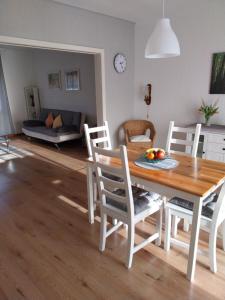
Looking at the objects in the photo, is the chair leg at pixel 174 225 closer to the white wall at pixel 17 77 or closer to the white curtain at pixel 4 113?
the white curtain at pixel 4 113

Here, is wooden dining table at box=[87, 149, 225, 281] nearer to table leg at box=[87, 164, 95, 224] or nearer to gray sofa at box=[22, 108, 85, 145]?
table leg at box=[87, 164, 95, 224]

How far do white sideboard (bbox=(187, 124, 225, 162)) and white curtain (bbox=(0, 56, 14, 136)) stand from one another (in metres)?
5.58

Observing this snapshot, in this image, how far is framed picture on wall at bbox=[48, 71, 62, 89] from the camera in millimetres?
6254

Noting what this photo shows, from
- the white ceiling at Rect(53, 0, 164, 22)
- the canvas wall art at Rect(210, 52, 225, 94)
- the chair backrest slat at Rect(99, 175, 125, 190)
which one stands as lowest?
the chair backrest slat at Rect(99, 175, 125, 190)

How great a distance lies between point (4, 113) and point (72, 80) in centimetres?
245

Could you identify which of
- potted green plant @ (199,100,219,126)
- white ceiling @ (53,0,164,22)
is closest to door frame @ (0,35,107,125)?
white ceiling @ (53,0,164,22)

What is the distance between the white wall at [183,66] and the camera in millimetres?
3316

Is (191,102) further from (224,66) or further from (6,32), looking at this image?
(6,32)

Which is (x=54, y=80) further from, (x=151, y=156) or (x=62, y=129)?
(x=151, y=156)

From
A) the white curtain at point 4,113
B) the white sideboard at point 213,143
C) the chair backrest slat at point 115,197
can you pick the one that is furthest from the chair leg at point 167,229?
the white curtain at point 4,113

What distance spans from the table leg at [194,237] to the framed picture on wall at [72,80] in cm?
488

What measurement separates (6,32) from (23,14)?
13.0 inches

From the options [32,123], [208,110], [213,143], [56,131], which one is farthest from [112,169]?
[32,123]

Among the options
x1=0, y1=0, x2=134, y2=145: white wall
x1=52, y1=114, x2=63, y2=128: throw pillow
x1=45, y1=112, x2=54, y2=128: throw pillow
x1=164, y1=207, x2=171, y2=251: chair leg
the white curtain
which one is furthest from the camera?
the white curtain
